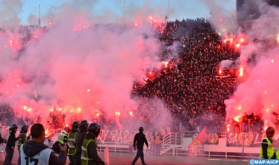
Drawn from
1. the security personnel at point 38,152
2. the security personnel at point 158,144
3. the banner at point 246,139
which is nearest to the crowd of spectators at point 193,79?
the security personnel at point 158,144

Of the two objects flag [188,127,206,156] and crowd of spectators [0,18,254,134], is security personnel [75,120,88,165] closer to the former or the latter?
flag [188,127,206,156]

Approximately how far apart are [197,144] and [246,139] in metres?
2.89

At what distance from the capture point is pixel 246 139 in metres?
20.1

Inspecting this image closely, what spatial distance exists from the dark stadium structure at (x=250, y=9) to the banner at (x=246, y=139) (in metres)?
11.5

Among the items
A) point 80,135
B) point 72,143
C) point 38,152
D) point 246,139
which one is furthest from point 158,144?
point 38,152

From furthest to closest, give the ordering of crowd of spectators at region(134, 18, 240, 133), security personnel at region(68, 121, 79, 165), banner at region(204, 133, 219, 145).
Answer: crowd of spectators at region(134, 18, 240, 133) < banner at region(204, 133, 219, 145) < security personnel at region(68, 121, 79, 165)

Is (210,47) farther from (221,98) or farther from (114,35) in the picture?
(114,35)

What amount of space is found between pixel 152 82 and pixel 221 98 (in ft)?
20.2

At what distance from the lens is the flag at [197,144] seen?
71.4 feet

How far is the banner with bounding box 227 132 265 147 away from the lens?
780 inches

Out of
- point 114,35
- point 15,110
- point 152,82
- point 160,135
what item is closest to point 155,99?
point 152,82

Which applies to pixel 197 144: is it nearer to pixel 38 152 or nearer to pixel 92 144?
pixel 92 144

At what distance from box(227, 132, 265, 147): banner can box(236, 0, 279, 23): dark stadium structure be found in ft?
37.7

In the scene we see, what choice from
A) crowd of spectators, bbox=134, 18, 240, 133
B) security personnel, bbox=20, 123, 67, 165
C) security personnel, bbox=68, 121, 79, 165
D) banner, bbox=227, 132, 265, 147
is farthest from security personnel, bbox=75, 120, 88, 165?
crowd of spectators, bbox=134, 18, 240, 133
